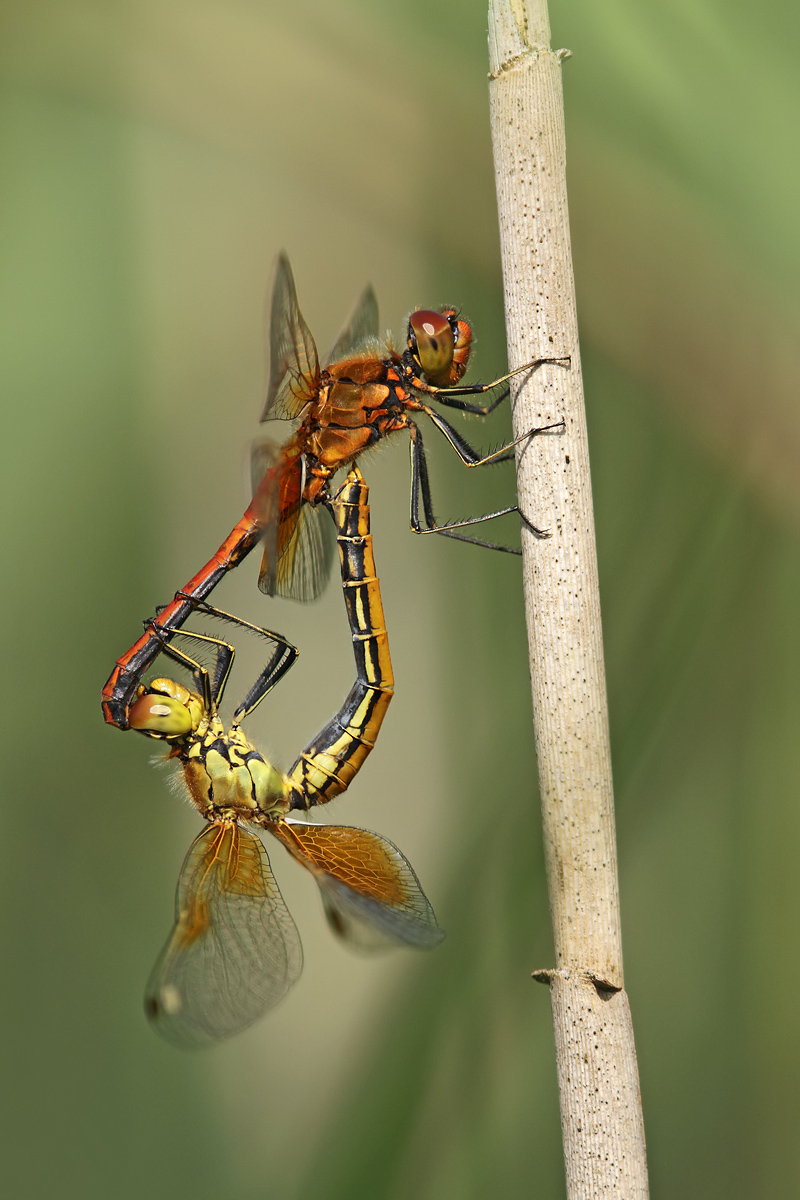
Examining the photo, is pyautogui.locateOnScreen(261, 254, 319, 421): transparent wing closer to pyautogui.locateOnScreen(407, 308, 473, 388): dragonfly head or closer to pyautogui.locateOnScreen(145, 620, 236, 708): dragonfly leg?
pyautogui.locateOnScreen(407, 308, 473, 388): dragonfly head

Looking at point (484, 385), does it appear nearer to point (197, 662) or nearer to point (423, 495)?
point (423, 495)

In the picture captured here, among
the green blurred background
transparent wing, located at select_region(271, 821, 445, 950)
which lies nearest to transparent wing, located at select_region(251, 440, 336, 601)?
the green blurred background

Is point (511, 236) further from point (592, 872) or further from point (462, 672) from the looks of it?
point (462, 672)

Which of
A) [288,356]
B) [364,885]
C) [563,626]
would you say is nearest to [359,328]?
[288,356]

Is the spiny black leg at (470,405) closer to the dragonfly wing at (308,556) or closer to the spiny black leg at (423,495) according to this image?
the spiny black leg at (423,495)

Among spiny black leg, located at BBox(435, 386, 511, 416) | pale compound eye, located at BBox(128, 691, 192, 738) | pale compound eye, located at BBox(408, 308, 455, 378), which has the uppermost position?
pale compound eye, located at BBox(408, 308, 455, 378)

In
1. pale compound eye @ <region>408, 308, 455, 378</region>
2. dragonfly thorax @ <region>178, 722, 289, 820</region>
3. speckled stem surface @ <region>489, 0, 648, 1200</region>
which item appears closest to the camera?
speckled stem surface @ <region>489, 0, 648, 1200</region>
